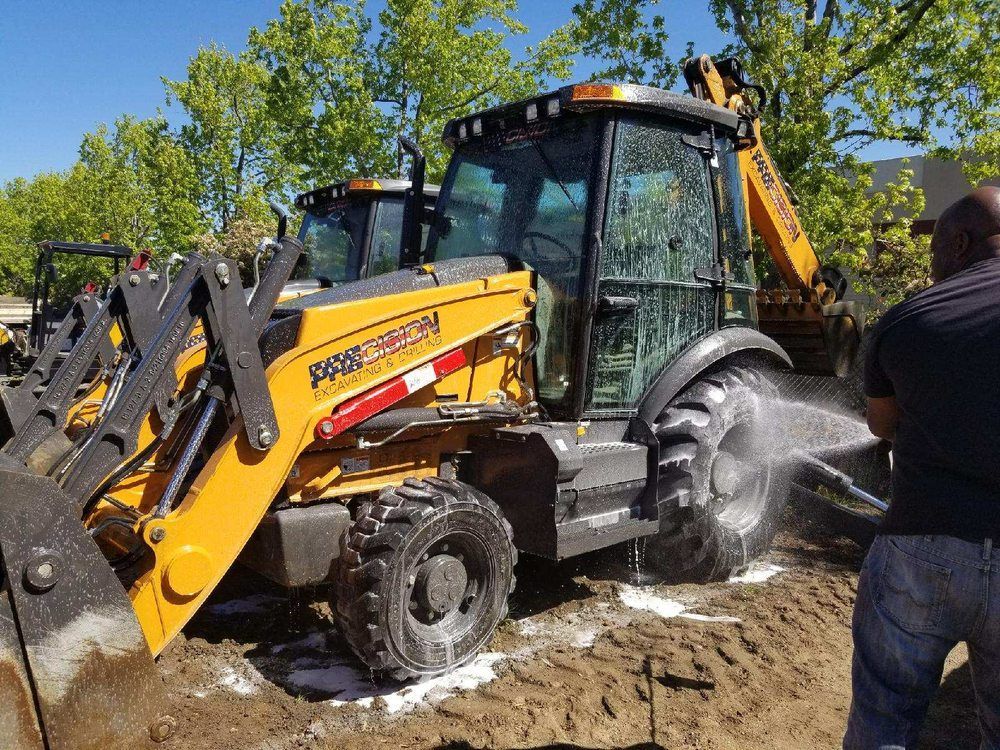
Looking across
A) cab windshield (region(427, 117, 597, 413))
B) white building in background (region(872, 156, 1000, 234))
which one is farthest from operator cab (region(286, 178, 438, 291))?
white building in background (region(872, 156, 1000, 234))

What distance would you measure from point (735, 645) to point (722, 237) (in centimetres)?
245

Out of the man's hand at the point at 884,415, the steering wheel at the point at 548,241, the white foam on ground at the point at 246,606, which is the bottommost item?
the white foam on ground at the point at 246,606

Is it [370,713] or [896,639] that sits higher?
[896,639]

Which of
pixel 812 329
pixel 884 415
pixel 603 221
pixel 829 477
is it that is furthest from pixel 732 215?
pixel 884 415

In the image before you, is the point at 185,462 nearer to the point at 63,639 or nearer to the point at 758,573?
the point at 63,639

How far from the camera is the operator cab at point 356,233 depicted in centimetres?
771

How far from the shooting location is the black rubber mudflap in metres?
2.33

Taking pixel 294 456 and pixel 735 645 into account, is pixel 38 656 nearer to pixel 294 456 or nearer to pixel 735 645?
pixel 294 456

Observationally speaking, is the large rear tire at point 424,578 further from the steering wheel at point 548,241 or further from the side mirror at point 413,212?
the side mirror at point 413,212

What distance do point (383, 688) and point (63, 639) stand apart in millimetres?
1494

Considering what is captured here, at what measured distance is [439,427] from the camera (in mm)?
A: 3832

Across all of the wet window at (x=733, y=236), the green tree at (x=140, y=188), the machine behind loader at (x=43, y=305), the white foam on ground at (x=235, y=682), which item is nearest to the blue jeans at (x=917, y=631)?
the white foam on ground at (x=235, y=682)

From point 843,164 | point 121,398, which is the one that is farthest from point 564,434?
point 843,164

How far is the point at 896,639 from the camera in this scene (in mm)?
2051
